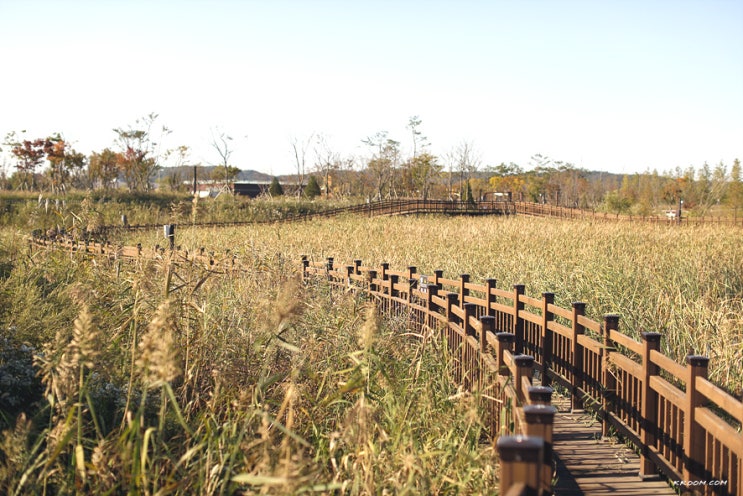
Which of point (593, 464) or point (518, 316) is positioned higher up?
point (518, 316)

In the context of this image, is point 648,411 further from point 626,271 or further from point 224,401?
point 626,271

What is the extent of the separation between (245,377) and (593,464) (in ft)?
8.70

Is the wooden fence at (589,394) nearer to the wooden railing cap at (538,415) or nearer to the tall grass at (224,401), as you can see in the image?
the wooden railing cap at (538,415)

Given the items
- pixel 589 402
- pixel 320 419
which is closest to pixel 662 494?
pixel 589 402

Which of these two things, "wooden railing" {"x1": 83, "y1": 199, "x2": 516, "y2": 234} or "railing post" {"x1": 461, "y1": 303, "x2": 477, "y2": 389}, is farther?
"wooden railing" {"x1": 83, "y1": 199, "x2": 516, "y2": 234}

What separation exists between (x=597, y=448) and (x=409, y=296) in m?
3.29

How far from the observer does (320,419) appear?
4.96 meters

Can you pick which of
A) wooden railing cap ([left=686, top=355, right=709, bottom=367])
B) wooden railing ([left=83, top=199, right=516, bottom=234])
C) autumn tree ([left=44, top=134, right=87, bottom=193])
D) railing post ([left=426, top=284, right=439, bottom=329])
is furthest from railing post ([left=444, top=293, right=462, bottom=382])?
autumn tree ([left=44, top=134, right=87, bottom=193])

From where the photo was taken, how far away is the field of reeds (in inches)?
128

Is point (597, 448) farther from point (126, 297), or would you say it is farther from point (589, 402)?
point (126, 297)

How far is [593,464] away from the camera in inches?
204

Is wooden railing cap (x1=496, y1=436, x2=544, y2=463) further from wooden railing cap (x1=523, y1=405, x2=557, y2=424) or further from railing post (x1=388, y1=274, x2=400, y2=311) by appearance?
railing post (x1=388, y1=274, x2=400, y2=311)

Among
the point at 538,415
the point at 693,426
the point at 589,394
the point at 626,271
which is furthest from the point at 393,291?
the point at 538,415

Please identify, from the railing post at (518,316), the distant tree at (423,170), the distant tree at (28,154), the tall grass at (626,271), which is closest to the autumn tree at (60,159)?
the distant tree at (28,154)
